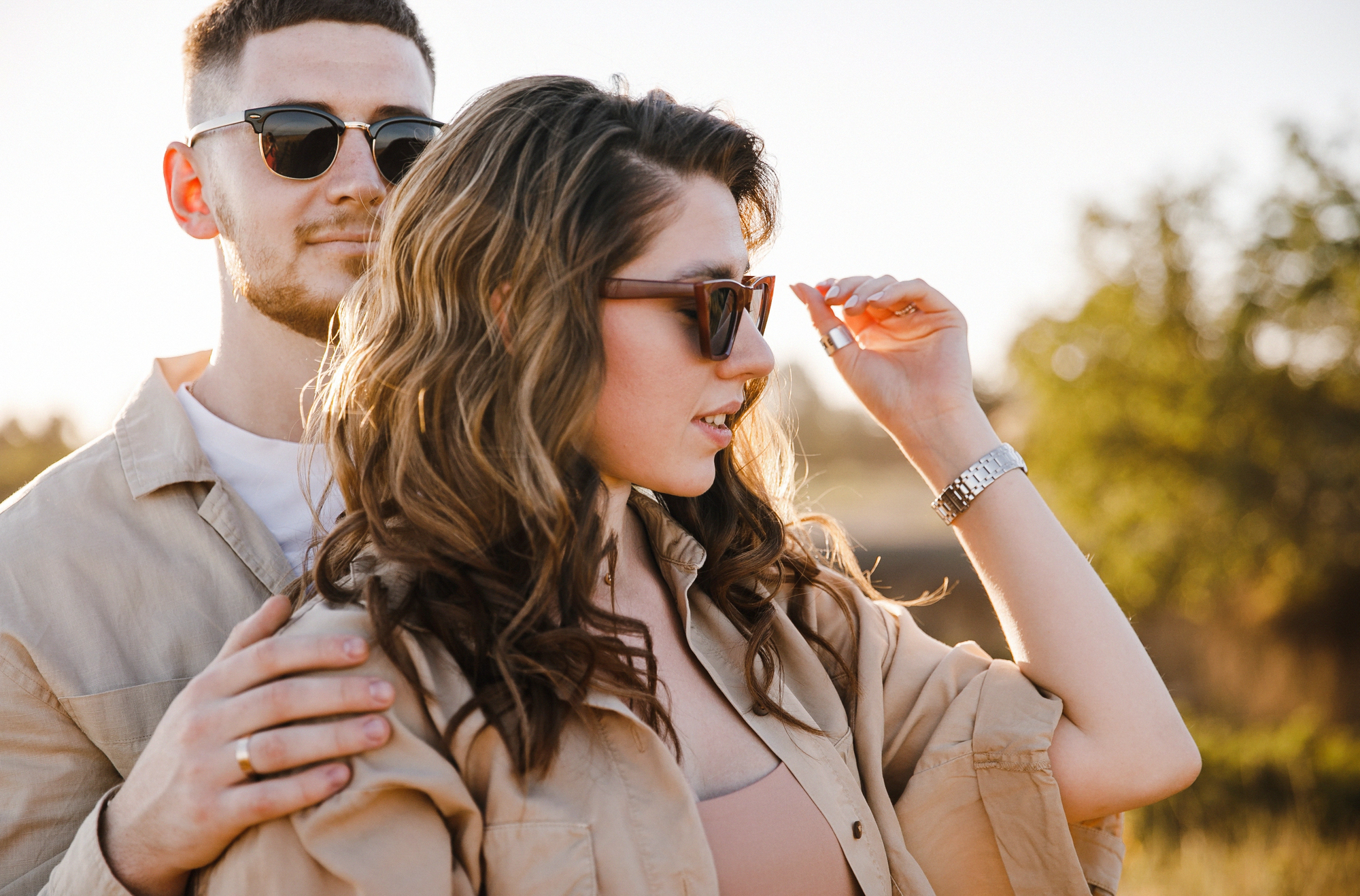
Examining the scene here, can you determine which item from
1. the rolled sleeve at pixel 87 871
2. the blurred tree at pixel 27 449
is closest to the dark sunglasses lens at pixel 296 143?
the rolled sleeve at pixel 87 871

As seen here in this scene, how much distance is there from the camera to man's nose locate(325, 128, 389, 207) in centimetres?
269

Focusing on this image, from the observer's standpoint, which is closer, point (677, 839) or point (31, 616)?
point (677, 839)

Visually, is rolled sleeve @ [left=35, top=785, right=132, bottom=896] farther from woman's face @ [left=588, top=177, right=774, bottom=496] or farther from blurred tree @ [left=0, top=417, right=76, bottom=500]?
blurred tree @ [left=0, top=417, right=76, bottom=500]

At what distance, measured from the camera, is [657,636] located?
7.17 ft

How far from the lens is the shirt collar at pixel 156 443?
2322 millimetres

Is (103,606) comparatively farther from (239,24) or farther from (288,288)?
(239,24)

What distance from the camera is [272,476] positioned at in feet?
8.57

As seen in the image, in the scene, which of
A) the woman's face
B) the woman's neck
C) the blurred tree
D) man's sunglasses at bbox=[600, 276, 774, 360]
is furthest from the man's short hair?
the blurred tree

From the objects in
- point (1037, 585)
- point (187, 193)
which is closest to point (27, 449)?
point (187, 193)

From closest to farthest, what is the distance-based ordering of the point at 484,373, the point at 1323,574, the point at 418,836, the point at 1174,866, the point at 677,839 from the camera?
the point at 418,836
the point at 677,839
the point at 484,373
the point at 1174,866
the point at 1323,574

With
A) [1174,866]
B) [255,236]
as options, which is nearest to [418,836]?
[255,236]

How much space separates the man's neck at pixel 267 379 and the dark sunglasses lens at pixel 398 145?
52 centimetres

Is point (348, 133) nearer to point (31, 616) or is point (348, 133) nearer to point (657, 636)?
point (31, 616)

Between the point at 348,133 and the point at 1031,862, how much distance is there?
2.49 m
